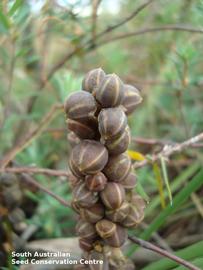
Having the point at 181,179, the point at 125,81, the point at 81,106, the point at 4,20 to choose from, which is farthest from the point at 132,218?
the point at 125,81

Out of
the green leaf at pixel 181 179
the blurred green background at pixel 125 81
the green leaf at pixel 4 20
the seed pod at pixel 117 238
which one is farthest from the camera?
the green leaf at pixel 181 179

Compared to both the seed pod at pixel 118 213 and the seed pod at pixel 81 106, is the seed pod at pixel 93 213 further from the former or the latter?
the seed pod at pixel 81 106

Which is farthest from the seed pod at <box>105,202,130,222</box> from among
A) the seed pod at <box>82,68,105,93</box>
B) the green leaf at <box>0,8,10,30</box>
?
the green leaf at <box>0,8,10,30</box>

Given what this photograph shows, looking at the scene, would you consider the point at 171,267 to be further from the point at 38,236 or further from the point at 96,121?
the point at 38,236

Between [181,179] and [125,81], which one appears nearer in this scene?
[181,179]

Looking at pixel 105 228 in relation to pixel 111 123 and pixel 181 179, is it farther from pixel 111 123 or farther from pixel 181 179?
pixel 181 179

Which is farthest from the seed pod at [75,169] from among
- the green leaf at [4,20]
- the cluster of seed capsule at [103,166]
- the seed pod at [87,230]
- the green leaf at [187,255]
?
the green leaf at [4,20]
